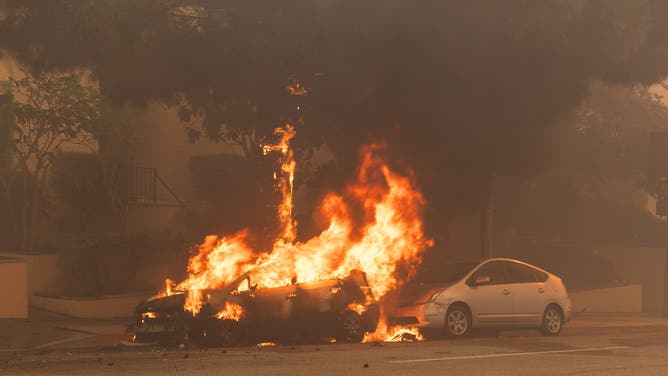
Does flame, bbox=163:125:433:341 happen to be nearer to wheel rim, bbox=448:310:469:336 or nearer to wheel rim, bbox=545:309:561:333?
wheel rim, bbox=448:310:469:336

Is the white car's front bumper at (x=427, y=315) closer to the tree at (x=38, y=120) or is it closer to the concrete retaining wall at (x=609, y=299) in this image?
the tree at (x=38, y=120)

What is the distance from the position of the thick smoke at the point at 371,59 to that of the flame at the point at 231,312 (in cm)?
527

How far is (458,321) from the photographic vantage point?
1622 cm

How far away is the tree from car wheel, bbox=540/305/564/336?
10.4m

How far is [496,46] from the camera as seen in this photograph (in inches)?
711

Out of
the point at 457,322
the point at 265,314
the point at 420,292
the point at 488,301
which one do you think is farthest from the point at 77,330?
the point at 488,301

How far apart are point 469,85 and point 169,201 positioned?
31.9ft

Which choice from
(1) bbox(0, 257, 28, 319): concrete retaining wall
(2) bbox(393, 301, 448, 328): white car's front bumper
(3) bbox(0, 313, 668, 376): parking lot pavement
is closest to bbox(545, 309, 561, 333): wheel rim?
(3) bbox(0, 313, 668, 376): parking lot pavement

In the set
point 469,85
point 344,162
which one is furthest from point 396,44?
point 344,162

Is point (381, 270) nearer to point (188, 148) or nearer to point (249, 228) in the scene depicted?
point (249, 228)

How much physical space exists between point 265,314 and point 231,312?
0.60m

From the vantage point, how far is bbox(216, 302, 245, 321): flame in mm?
13805

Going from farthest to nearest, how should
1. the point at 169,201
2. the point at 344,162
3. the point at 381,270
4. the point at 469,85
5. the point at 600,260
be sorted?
1. the point at 600,260
2. the point at 169,201
3. the point at 344,162
4. the point at 469,85
5. the point at 381,270

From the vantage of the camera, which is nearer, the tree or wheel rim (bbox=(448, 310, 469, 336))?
wheel rim (bbox=(448, 310, 469, 336))
